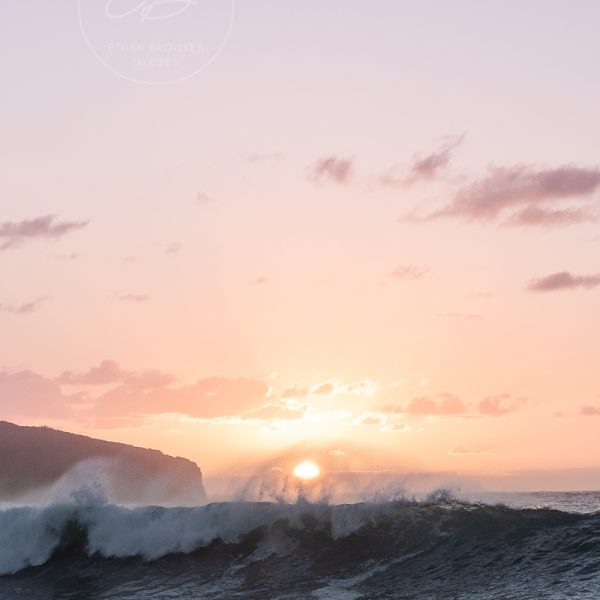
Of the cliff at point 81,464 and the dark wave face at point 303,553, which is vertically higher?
the cliff at point 81,464

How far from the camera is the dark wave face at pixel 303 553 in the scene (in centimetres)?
2534

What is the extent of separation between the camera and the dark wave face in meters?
25.3

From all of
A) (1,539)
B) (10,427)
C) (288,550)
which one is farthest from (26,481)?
(288,550)

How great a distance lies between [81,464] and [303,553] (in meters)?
118

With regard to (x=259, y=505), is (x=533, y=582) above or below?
below

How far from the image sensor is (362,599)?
24750mm

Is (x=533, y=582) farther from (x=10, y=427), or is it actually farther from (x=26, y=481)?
(x=10, y=427)

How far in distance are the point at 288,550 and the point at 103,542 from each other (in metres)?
8.24

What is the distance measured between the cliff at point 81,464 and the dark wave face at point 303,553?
349 ft

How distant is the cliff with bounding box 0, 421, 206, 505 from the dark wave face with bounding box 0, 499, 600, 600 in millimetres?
106354

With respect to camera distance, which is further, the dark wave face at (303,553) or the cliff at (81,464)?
the cliff at (81,464)

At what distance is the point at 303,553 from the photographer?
3006cm

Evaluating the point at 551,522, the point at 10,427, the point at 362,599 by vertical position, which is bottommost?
the point at 362,599

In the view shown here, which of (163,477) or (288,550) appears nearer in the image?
(288,550)
